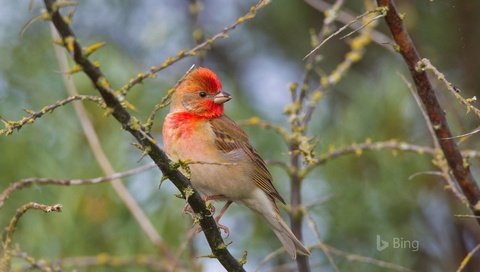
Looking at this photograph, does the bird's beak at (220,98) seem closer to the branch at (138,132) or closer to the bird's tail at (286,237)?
the bird's tail at (286,237)

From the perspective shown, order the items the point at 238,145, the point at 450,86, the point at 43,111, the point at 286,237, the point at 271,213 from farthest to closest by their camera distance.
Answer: the point at 238,145, the point at 271,213, the point at 286,237, the point at 450,86, the point at 43,111

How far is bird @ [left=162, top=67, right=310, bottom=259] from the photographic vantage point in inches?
176

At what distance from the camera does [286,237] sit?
432cm

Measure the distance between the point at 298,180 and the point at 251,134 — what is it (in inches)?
103

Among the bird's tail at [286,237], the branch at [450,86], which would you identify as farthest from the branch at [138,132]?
the bird's tail at [286,237]

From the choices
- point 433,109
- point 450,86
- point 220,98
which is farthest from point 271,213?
point 450,86

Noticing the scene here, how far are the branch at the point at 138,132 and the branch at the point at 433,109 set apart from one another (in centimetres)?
81

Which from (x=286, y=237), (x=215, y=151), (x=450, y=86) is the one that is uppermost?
(x=215, y=151)

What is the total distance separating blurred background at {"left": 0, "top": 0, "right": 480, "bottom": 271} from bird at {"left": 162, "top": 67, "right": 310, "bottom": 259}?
340 millimetres

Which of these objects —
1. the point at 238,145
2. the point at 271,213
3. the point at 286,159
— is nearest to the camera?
the point at 271,213

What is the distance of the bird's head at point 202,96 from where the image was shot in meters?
4.86

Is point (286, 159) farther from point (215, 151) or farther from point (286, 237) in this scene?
point (286, 237)

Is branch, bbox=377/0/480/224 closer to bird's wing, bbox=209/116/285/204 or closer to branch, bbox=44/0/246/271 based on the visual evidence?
branch, bbox=44/0/246/271

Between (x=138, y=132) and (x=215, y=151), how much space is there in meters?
2.30
